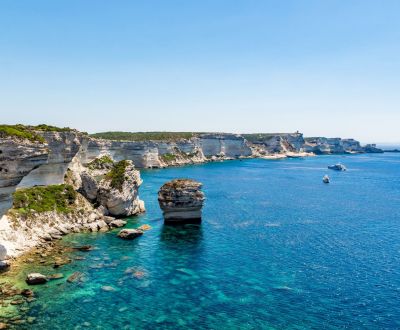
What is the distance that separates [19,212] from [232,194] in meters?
60.1

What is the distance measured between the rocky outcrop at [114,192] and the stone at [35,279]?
2894cm

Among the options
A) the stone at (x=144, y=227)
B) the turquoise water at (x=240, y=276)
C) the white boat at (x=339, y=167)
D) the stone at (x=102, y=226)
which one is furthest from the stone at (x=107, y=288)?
the white boat at (x=339, y=167)

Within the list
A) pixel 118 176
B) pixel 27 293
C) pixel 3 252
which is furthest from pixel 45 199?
pixel 27 293

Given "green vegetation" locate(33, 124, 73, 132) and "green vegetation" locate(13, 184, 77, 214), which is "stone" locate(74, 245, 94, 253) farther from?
"green vegetation" locate(33, 124, 73, 132)

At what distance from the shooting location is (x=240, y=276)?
44.2m

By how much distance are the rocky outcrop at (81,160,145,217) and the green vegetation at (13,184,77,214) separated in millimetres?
3627

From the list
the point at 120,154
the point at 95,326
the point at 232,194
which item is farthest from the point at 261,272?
the point at 120,154

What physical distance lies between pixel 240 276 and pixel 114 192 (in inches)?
1335

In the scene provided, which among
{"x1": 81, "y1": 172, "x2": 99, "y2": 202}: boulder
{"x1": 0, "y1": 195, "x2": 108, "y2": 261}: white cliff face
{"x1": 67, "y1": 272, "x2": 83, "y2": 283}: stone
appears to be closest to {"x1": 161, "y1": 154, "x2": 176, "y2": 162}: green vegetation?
{"x1": 81, "y1": 172, "x2": 99, "y2": 202}: boulder

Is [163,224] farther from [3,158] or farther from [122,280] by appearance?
[3,158]

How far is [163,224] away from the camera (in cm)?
6838

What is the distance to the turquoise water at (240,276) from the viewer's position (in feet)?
113

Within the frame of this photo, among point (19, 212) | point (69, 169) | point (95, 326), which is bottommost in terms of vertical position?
point (95, 326)

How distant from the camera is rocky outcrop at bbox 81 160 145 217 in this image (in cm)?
7044
